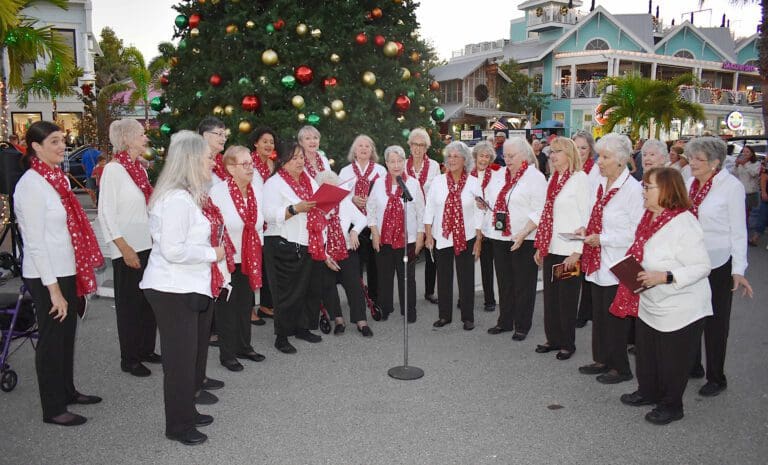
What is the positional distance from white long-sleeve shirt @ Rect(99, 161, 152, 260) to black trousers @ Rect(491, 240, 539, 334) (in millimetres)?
3344

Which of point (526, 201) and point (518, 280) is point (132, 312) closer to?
point (518, 280)

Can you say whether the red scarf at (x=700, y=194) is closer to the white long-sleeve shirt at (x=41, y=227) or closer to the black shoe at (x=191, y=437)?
the black shoe at (x=191, y=437)

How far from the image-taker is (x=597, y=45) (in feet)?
122

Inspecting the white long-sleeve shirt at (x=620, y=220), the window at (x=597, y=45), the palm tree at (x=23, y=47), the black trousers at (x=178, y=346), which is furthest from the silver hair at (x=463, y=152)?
the window at (x=597, y=45)

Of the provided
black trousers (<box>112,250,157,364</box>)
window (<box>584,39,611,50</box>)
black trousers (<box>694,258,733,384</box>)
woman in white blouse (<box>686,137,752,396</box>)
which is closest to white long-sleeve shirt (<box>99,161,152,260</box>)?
black trousers (<box>112,250,157,364</box>)

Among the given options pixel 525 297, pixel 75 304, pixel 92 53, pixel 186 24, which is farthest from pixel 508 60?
pixel 75 304

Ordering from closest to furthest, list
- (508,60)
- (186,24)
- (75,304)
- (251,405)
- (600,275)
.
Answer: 1. (75,304)
2. (251,405)
3. (600,275)
4. (186,24)
5. (508,60)

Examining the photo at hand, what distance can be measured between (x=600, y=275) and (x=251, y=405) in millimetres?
2916

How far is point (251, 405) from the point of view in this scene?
4.42 metres

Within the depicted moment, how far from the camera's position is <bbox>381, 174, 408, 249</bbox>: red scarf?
6297 mm

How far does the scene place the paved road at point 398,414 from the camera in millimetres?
3672

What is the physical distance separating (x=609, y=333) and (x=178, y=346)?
3325 millimetres

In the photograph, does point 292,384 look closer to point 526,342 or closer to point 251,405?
point 251,405

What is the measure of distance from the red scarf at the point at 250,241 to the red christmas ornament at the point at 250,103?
325 cm
